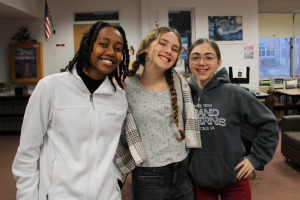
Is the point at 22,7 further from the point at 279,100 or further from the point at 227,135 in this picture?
the point at 279,100

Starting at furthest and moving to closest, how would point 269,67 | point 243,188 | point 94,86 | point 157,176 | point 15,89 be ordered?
1. point 269,67
2. point 15,89
3. point 243,188
4. point 157,176
5. point 94,86

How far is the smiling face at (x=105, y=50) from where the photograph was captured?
3.30 ft

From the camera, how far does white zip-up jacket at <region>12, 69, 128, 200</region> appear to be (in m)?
0.93

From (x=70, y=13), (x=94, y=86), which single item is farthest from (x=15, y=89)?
(x=94, y=86)

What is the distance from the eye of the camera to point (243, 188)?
1273 mm

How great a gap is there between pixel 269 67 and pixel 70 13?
Result: 18.7 ft

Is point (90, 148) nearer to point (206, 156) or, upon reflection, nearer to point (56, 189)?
point (56, 189)

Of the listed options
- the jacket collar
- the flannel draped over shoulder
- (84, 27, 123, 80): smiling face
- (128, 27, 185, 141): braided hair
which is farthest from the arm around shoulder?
(128, 27, 185, 141): braided hair

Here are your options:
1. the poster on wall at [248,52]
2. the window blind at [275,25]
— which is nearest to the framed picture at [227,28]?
the poster on wall at [248,52]

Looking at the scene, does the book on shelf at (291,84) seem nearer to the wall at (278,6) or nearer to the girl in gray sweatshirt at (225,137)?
the wall at (278,6)

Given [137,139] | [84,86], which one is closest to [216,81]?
[137,139]

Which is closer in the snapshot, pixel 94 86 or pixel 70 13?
pixel 94 86

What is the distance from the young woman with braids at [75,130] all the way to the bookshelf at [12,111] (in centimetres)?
493

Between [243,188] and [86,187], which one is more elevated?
[86,187]
